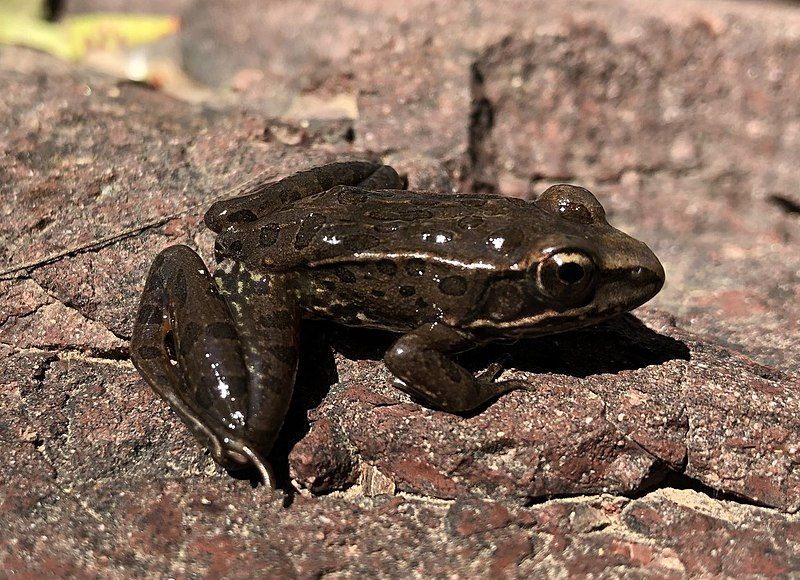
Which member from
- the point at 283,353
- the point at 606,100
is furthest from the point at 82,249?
the point at 606,100

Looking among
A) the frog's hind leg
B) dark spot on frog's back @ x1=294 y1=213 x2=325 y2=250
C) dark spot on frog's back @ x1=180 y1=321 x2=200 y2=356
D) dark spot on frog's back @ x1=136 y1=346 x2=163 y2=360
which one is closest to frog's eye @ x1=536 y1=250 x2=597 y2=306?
dark spot on frog's back @ x1=294 y1=213 x2=325 y2=250

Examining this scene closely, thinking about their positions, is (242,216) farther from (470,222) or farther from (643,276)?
(643,276)

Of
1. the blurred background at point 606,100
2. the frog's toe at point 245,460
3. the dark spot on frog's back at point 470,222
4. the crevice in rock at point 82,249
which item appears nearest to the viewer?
the frog's toe at point 245,460

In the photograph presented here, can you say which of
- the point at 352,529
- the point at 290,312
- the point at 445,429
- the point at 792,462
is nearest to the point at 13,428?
the point at 290,312

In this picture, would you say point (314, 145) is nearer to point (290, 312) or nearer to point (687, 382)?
point (290, 312)

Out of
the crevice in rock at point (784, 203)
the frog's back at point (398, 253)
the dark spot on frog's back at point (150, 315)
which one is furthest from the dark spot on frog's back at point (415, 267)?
the crevice in rock at point (784, 203)

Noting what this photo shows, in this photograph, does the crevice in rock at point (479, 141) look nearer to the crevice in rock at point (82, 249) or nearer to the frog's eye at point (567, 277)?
the frog's eye at point (567, 277)
